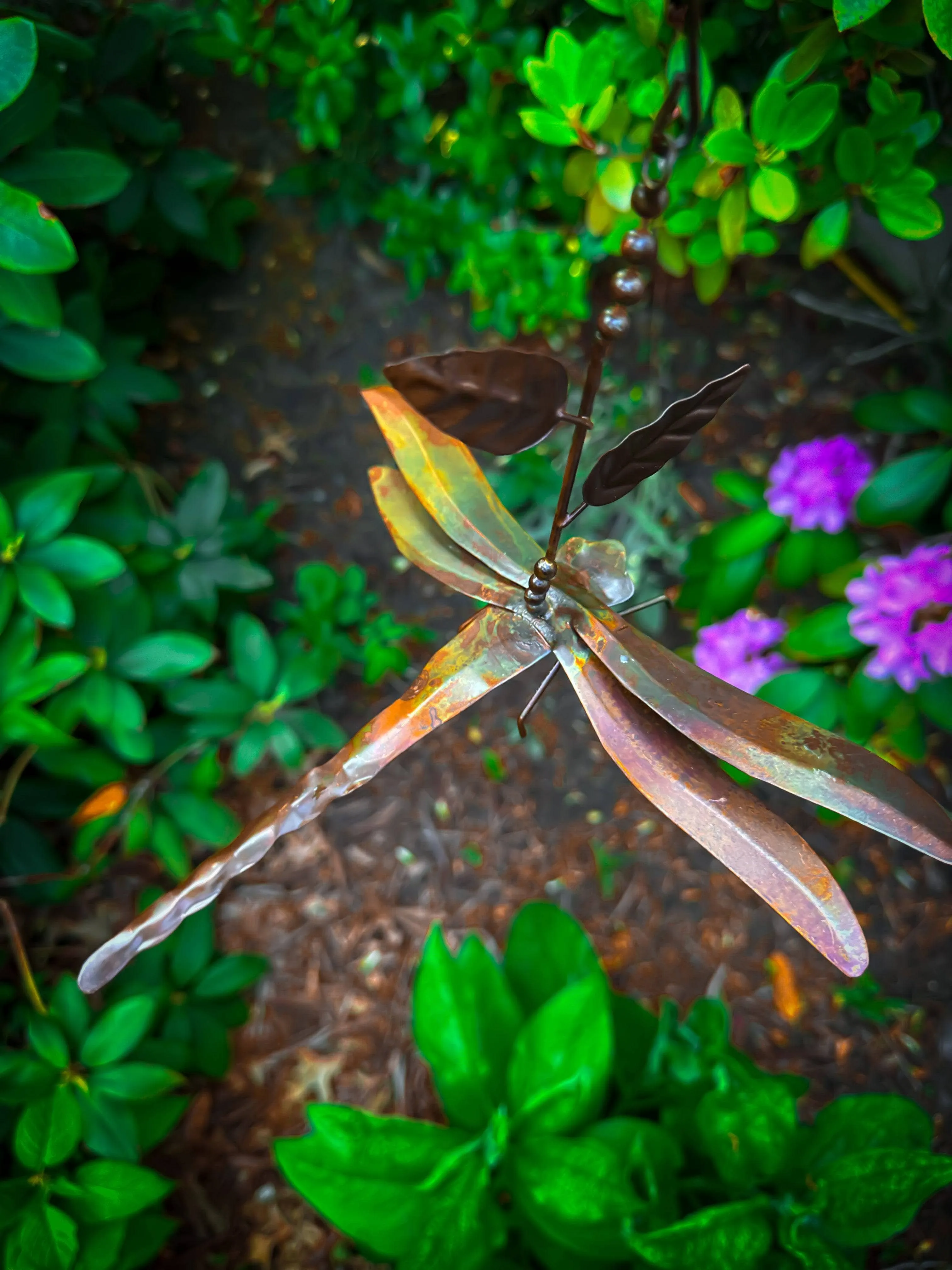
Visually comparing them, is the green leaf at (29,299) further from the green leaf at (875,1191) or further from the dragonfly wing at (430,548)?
the green leaf at (875,1191)

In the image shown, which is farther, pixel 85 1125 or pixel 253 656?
pixel 253 656

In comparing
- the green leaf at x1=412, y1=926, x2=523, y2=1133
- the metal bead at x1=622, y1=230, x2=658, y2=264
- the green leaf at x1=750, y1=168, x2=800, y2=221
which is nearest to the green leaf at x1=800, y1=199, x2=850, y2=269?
the green leaf at x1=750, y1=168, x2=800, y2=221

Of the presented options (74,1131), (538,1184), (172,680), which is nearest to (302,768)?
(172,680)

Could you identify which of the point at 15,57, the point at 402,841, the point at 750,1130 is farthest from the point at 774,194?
the point at 402,841

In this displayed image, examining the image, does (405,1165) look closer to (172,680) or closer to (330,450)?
(172,680)

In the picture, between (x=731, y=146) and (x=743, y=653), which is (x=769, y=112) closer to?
(x=731, y=146)

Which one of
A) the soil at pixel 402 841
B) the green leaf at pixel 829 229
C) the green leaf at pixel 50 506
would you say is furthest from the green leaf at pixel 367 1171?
the green leaf at pixel 829 229

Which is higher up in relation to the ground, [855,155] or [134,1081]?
[855,155]
